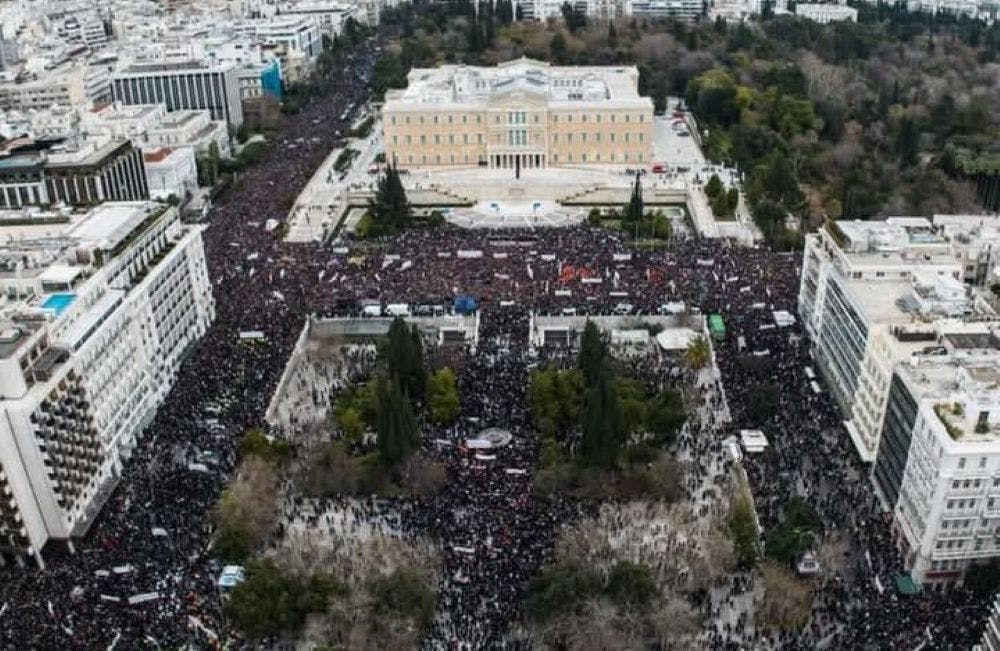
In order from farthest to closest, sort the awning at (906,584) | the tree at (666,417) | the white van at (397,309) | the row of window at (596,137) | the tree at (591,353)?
the row of window at (596,137)
the white van at (397,309)
the tree at (591,353)
the tree at (666,417)
the awning at (906,584)

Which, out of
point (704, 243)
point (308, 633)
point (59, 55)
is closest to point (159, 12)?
point (59, 55)

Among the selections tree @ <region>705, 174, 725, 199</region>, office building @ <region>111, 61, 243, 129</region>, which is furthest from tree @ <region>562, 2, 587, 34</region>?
tree @ <region>705, 174, 725, 199</region>

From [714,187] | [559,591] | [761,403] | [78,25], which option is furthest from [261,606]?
[78,25]

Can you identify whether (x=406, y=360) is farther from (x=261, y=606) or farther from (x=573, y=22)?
(x=573, y=22)

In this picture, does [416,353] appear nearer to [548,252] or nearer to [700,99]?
[548,252]

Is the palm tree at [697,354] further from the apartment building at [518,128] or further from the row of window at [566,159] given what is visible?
the row of window at [566,159]

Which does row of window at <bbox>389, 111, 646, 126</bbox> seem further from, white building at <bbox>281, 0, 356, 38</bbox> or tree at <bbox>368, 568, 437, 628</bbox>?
tree at <bbox>368, 568, 437, 628</bbox>

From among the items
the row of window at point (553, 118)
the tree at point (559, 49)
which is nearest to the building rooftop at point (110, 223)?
the row of window at point (553, 118)
